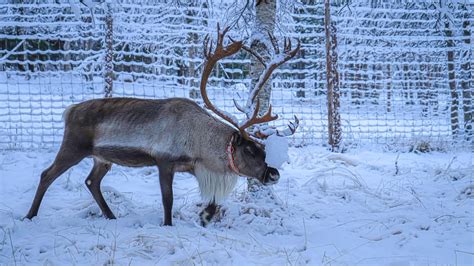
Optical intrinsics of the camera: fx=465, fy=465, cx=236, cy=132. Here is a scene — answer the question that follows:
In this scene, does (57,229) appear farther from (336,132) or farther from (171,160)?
(336,132)

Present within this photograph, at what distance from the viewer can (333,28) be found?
7.08 metres

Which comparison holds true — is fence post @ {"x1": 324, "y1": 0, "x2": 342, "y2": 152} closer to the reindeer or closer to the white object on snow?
the reindeer

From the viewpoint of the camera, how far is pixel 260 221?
12.9ft

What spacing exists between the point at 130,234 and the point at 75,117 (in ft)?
4.51

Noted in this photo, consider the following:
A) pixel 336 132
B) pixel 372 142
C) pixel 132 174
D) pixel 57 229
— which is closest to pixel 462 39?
pixel 372 142

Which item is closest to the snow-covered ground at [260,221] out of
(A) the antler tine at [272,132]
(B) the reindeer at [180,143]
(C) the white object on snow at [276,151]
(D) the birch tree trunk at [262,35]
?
(B) the reindeer at [180,143]

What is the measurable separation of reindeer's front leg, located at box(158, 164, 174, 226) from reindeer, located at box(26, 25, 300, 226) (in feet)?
0.04

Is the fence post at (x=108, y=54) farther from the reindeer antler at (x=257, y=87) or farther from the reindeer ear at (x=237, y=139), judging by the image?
the reindeer ear at (x=237, y=139)

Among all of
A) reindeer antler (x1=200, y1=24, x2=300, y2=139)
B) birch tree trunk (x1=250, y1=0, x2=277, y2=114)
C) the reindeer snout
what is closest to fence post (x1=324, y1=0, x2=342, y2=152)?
birch tree trunk (x1=250, y1=0, x2=277, y2=114)

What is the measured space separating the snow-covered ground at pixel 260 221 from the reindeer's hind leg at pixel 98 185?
0.28 feet

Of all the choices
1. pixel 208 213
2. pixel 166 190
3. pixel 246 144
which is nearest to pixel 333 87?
pixel 246 144

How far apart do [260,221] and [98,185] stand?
58.6 inches

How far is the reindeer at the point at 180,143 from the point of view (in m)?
3.93

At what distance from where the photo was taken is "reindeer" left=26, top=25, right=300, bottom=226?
393 cm
